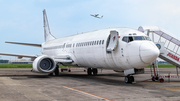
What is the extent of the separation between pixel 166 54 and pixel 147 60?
510cm

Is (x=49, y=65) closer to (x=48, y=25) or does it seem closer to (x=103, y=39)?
(x=103, y=39)

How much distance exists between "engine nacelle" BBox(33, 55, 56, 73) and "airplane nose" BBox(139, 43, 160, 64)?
9.47m

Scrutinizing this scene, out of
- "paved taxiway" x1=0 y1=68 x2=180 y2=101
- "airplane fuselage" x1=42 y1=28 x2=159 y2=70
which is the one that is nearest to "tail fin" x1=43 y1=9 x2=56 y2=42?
"airplane fuselage" x1=42 y1=28 x2=159 y2=70

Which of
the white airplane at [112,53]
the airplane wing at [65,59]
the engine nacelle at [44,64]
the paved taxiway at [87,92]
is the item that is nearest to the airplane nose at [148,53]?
the white airplane at [112,53]

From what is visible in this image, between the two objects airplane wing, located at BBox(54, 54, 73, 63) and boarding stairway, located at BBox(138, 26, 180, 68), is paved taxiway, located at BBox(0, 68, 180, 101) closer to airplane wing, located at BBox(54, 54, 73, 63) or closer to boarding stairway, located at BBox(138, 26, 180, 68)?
boarding stairway, located at BBox(138, 26, 180, 68)

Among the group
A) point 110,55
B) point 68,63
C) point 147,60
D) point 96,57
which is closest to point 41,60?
point 68,63

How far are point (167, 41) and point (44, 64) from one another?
1081 centimetres

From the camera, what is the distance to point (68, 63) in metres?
21.2

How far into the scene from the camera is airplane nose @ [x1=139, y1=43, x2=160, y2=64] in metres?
12.5

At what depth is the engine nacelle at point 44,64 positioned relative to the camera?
1952cm

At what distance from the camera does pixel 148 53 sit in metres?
12.5

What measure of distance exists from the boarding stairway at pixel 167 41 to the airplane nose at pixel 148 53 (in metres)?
4.58

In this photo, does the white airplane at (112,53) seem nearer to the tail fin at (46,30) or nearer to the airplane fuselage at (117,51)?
the airplane fuselage at (117,51)

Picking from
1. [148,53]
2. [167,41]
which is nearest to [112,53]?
[148,53]
